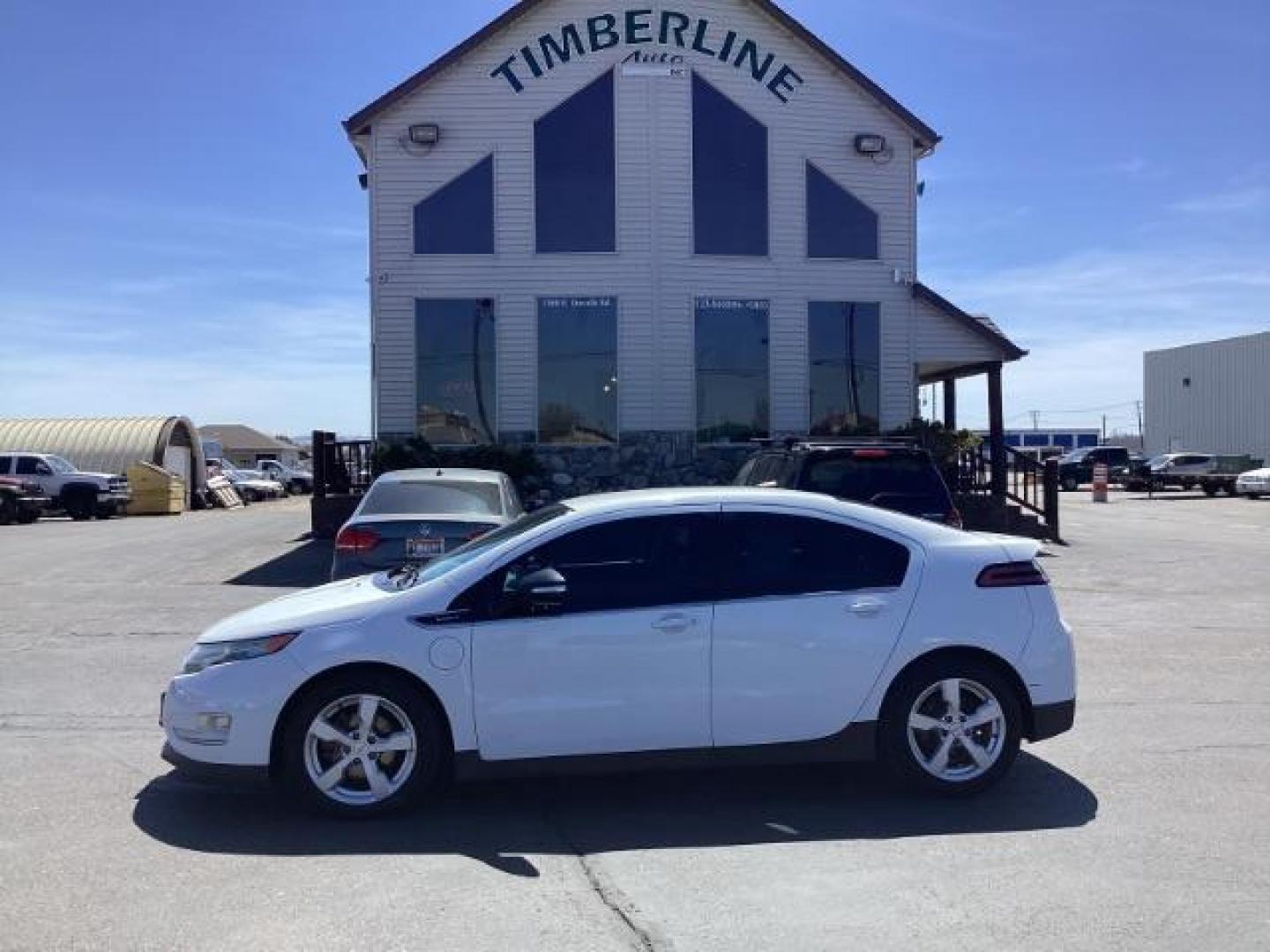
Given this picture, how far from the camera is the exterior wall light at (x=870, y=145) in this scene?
2203 cm

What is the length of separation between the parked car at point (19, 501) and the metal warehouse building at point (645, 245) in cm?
1733

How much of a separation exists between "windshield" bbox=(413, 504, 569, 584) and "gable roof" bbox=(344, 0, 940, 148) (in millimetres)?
15835

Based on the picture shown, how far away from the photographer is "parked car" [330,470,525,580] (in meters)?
10.8

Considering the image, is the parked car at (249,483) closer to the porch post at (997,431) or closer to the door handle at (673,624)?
the porch post at (997,431)

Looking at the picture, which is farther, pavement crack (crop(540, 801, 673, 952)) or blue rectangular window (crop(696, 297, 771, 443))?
blue rectangular window (crop(696, 297, 771, 443))

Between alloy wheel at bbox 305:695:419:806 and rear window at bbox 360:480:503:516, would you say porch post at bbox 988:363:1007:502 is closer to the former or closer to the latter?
rear window at bbox 360:480:503:516

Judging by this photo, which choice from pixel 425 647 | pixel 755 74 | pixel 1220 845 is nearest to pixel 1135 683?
pixel 1220 845

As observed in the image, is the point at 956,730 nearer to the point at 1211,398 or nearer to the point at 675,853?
the point at 675,853

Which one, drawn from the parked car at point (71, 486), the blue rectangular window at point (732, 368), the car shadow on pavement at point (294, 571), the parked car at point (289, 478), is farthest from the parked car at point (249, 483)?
the blue rectangular window at point (732, 368)

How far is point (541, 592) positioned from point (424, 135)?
16.6 metres

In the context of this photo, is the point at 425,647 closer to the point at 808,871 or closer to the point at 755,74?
the point at 808,871

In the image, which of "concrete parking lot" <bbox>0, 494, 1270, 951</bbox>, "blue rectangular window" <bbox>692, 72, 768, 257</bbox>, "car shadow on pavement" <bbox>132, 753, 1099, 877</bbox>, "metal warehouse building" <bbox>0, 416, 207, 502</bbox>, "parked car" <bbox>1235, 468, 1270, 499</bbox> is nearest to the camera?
"concrete parking lot" <bbox>0, 494, 1270, 951</bbox>

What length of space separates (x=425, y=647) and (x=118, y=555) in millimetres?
16390

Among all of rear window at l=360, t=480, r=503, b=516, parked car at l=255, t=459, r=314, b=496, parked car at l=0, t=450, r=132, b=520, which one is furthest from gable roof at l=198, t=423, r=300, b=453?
rear window at l=360, t=480, r=503, b=516
